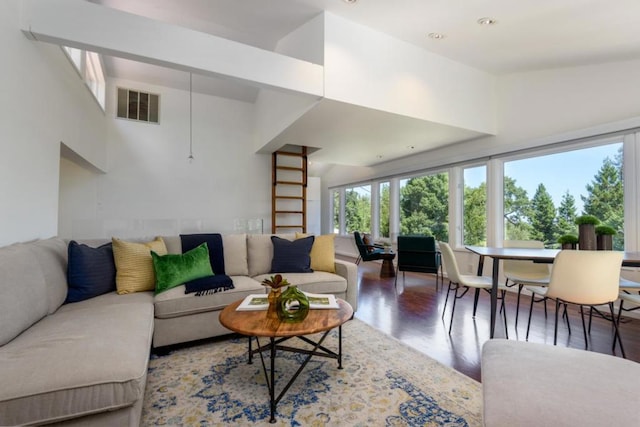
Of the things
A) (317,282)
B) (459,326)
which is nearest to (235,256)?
(317,282)

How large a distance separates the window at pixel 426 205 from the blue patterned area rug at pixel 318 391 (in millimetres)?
3857

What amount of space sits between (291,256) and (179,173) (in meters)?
3.23

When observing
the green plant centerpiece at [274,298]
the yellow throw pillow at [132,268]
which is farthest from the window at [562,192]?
the yellow throw pillow at [132,268]

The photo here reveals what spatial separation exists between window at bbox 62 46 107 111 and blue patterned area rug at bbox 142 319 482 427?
10.3ft

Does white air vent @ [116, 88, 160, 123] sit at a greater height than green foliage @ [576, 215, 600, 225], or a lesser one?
greater

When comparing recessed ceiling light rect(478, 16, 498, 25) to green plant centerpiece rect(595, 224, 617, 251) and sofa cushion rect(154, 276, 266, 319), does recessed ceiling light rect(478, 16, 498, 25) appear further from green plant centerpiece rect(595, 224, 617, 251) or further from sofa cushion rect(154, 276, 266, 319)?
sofa cushion rect(154, 276, 266, 319)

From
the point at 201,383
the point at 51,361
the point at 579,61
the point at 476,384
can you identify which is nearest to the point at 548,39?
the point at 579,61

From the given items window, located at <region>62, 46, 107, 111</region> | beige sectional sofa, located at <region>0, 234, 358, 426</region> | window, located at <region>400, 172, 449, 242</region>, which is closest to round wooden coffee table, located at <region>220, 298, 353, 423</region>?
beige sectional sofa, located at <region>0, 234, 358, 426</region>

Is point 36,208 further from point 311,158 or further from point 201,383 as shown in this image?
point 311,158

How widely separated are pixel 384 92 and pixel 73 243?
3387mm

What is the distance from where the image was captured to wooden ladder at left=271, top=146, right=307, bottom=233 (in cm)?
573

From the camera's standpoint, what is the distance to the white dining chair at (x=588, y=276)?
2035mm

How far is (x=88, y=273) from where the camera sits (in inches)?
87.0

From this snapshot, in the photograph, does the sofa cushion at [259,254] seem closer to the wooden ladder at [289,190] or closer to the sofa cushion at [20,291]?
the sofa cushion at [20,291]
